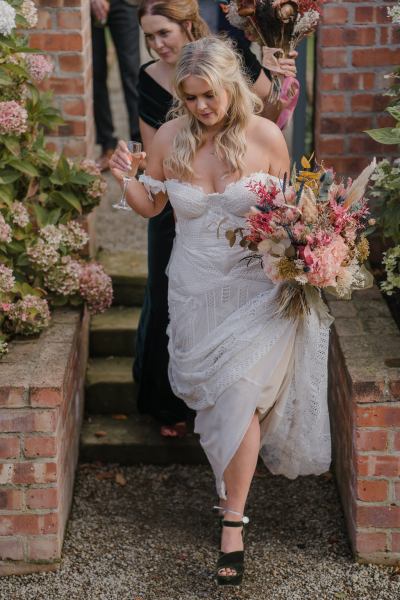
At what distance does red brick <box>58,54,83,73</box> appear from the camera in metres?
4.62

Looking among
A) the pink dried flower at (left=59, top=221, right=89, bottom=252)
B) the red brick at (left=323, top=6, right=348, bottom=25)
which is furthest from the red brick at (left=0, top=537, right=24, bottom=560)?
the red brick at (left=323, top=6, right=348, bottom=25)

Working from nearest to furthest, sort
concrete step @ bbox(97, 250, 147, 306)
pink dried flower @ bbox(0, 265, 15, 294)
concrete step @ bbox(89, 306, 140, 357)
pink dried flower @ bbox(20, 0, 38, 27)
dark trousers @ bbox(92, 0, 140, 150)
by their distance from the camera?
1. pink dried flower @ bbox(0, 265, 15, 294)
2. pink dried flower @ bbox(20, 0, 38, 27)
3. concrete step @ bbox(89, 306, 140, 357)
4. concrete step @ bbox(97, 250, 147, 306)
5. dark trousers @ bbox(92, 0, 140, 150)

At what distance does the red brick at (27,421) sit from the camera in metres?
3.84

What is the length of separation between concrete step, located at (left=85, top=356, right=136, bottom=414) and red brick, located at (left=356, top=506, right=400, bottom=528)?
1424 mm

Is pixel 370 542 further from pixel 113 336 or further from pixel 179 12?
pixel 179 12

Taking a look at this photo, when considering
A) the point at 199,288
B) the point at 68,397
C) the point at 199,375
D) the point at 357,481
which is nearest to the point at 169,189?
the point at 199,288

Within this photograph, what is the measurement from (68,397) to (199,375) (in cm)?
66

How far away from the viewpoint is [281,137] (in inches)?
152

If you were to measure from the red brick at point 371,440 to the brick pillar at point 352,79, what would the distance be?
140 centimetres

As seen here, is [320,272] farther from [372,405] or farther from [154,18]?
[154,18]

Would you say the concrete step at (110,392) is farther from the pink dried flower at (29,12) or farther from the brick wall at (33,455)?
the pink dried flower at (29,12)

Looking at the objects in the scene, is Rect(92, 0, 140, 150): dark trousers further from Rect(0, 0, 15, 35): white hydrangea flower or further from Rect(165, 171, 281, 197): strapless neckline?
Rect(165, 171, 281, 197): strapless neckline

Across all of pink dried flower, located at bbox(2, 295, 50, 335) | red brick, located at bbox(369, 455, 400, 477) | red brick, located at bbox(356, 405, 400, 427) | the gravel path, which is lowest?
the gravel path

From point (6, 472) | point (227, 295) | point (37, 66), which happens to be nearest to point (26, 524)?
point (6, 472)
